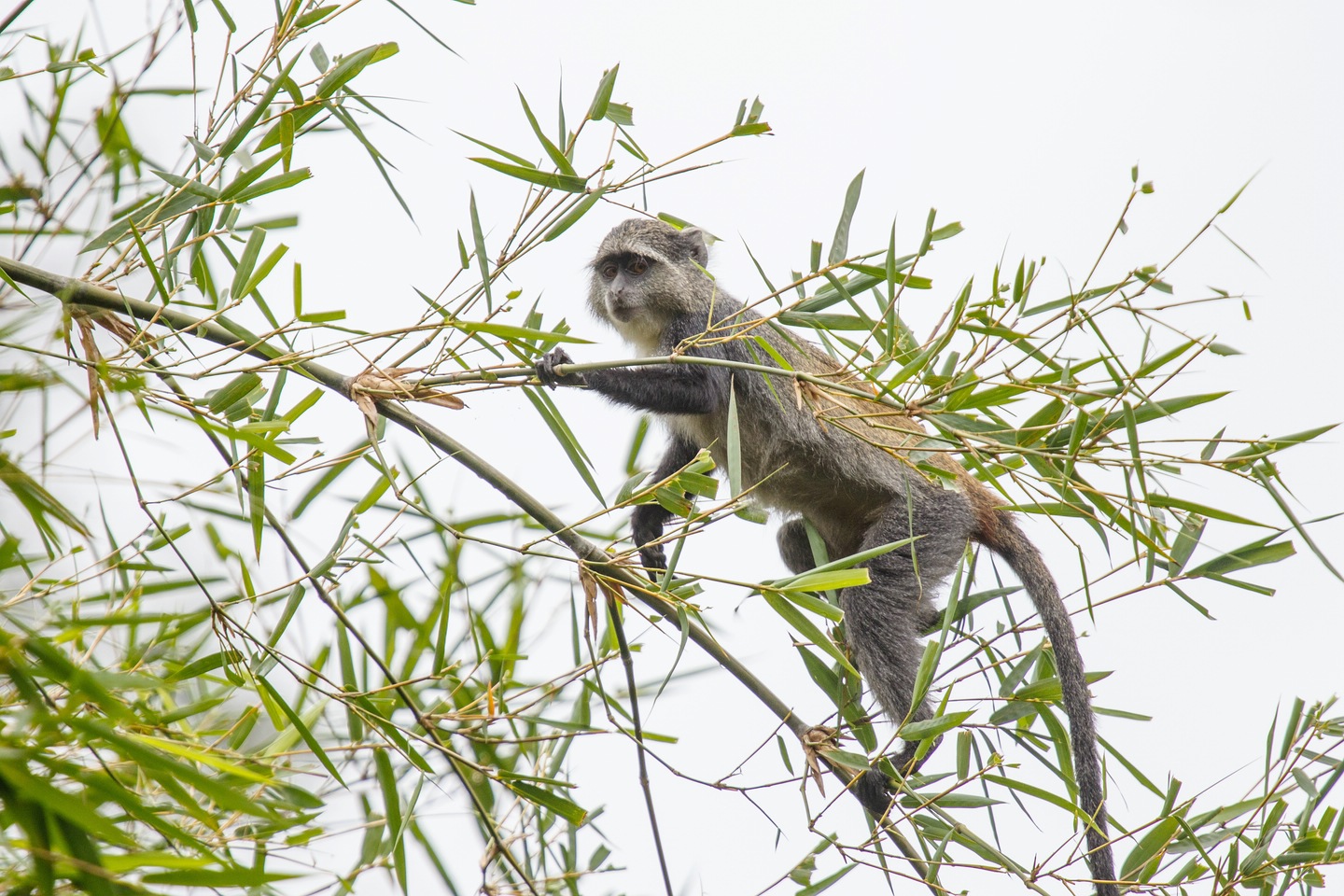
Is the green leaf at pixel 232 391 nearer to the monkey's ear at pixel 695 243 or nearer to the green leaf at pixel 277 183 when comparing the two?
the green leaf at pixel 277 183

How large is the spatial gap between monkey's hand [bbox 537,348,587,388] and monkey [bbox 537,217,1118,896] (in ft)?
0.07

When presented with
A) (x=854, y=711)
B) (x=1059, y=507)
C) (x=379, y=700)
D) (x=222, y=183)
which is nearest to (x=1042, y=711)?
(x=854, y=711)

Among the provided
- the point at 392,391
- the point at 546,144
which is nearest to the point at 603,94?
the point at 546,144

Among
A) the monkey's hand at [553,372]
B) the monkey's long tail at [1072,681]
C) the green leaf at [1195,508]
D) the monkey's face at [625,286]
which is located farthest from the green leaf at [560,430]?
the monkey's face at [625,286]

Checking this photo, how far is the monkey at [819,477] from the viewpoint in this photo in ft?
14.7

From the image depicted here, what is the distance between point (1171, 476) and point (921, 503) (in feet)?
7.75

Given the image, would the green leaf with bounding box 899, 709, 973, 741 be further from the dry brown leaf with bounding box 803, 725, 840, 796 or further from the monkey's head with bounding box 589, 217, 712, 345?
the monkey's head with bounding box 589, 217, 712, 345

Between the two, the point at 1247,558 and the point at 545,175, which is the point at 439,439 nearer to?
the point at 545,175

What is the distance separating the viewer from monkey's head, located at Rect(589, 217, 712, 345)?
5766 millimetres

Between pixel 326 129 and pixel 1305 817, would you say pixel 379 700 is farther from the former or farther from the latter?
pixel 1305 817

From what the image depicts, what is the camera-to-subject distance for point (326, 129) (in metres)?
3.11

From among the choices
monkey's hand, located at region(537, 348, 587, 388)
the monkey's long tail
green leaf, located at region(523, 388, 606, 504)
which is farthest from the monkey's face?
green leaf, located at region(523, 388, 606, 504)

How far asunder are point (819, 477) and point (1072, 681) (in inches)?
61.8

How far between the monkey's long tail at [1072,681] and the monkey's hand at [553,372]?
204cm
